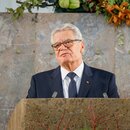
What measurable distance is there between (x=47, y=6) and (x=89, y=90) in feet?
4.85

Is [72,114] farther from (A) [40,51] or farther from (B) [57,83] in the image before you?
(A) [40,51]

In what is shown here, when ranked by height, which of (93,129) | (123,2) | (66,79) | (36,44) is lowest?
(93,129)

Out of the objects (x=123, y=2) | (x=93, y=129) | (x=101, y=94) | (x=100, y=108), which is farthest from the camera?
(x=123, y=2)

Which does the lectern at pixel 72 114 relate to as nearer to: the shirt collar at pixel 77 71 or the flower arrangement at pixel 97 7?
the shirt collar at pixel 77 71

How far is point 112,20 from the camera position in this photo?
193 inches

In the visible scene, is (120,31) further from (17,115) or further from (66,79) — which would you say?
(17,115)

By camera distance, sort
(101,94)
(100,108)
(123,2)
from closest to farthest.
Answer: (100,108) → (101,94) → (123,2)

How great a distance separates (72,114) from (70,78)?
4.45ft

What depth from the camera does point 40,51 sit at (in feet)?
16.2

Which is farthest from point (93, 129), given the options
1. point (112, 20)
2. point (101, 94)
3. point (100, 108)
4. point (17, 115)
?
→ point (112, 20)

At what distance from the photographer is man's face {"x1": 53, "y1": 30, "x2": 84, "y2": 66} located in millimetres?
3799

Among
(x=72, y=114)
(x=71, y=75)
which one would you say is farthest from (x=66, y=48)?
(x=72, y=114)

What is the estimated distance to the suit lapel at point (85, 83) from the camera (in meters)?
3.82

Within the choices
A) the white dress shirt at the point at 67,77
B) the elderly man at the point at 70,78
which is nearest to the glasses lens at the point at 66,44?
the elderly man at the point at 70,78
